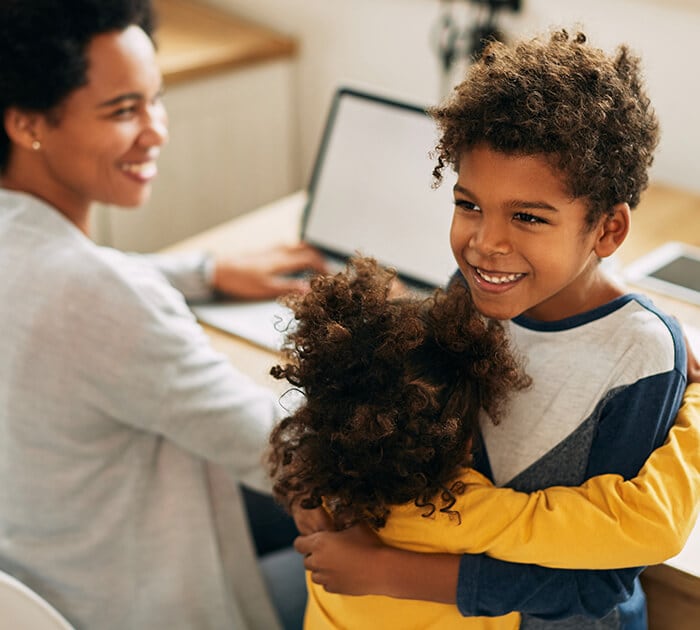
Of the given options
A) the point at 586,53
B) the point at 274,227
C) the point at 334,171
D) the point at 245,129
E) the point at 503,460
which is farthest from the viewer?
the point at 245,129

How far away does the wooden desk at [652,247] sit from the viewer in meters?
0.91

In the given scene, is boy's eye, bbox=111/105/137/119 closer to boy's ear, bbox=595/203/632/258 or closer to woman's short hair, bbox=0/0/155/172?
woman's short hair, bbox=0/0/155/172

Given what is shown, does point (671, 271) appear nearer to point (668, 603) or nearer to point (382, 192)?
point (382, 192)

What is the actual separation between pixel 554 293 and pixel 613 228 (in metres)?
0.07

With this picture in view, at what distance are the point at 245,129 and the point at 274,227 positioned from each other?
30.7 inches

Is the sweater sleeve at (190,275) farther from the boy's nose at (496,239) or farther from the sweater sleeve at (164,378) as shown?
the boy's nose at (496,239)

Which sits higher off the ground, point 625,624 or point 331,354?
point 331,354

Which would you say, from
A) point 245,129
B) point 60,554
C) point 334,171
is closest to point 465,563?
point 60,554

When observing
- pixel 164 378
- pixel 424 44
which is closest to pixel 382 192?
pixel 164 378

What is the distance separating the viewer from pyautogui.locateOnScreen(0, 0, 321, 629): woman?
109 centimetres

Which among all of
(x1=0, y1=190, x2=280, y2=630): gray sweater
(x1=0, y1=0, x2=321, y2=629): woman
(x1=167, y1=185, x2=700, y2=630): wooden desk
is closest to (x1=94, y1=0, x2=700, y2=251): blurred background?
(x1=167, y1=185, x2=700, y2=630): wooden desk

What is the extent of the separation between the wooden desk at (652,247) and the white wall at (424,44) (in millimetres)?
162

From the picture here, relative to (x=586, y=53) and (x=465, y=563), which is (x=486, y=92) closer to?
(x=586, y=53)

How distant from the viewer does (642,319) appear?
2.63 ft
